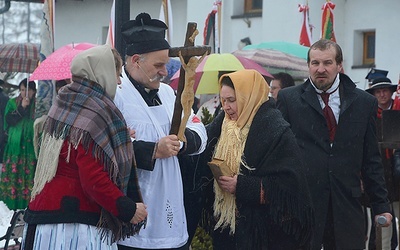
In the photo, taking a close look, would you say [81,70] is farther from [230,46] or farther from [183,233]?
[230,46]

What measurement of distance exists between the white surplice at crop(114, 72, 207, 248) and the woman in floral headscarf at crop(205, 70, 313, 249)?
1.64 ft

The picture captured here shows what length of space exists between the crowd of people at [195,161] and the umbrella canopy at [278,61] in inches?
256

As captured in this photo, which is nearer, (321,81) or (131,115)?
(131,115)

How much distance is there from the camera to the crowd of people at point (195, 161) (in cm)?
530

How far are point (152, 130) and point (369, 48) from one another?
15.3 m

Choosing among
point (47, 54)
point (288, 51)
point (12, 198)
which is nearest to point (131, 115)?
point (47, 54)

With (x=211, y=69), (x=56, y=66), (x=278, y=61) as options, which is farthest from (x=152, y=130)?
(x=278, y=61)

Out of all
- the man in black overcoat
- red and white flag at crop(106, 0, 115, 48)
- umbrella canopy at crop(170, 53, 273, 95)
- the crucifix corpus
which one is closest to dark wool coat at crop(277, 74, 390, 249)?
the man in black overcoat

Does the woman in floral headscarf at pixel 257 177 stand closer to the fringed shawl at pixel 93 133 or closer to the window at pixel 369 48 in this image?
the fringed shawl at pixel 93 133

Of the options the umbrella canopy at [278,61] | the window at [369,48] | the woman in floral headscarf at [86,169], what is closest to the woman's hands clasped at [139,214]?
the woman in floral headscarf at [86,169]

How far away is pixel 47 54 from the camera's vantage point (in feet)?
38.6

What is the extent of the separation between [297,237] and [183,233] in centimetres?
73

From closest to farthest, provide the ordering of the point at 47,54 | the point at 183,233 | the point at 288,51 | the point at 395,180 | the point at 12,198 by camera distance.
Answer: the point at 183,233 < the point at 395,180 < the point at 47,54 < the point at 12,198 < the point at 288,51

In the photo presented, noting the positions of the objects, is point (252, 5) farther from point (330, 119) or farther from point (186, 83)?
point (186, 83)
